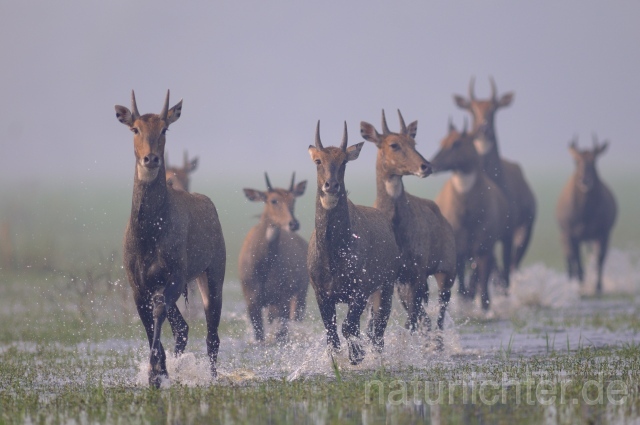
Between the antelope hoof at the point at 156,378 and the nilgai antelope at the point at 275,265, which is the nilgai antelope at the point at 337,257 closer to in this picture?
the antelope hoof at the point at 156,378

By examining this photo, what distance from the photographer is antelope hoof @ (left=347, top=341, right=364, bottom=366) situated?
1193 cm

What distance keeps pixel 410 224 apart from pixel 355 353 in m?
1.94

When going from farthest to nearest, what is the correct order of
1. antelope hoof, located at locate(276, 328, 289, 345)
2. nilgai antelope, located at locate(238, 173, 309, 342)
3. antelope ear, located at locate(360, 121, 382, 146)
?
nilgai antelope, located at locate(238, 173, 309, 342), antelope hoof, located at locate(276, 328, 289, 345), antelope ear, located at locate(360, 121, 382, 146)

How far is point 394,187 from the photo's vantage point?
44.1 feet

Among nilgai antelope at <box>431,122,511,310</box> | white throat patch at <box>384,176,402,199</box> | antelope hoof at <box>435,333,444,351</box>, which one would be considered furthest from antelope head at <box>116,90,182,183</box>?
nilgai antelope at <box>431,122,511,310</box>

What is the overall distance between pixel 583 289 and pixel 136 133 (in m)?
13.9

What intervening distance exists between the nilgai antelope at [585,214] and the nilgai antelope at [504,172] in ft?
4.45

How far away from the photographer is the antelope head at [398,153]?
13.1m

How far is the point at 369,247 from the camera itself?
1234 centimetres

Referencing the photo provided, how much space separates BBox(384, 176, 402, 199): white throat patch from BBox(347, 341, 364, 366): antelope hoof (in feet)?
6.80

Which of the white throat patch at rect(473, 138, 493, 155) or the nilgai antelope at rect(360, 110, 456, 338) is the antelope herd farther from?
the white throat patch at rect(473, 138, 493, 155)

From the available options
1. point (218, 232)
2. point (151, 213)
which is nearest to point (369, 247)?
point (218, 232)

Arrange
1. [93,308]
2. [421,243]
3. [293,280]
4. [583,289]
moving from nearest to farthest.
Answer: [421,243] → [293,280] → [93,308] → [583,289]

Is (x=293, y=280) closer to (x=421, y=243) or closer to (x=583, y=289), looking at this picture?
(x=421, y=243)
